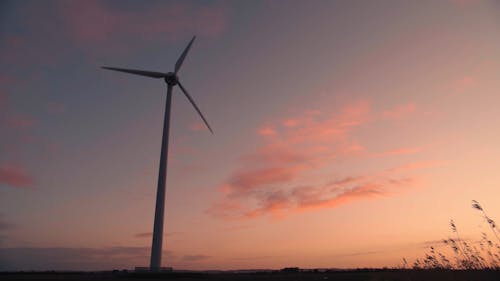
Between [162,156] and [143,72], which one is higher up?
[143,72]

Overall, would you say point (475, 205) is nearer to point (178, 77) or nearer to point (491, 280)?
point (491, 280)

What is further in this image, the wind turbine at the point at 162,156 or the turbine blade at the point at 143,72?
the turbine blade at the point at 143,72

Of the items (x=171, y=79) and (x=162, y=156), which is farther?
(x=171, y=79)

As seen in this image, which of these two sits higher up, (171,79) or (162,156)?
(171,79)

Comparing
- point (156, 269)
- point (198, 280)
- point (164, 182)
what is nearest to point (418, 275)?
point (198, 280)

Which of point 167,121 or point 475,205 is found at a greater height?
point 167,121

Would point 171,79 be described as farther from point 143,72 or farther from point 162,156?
point 162,156

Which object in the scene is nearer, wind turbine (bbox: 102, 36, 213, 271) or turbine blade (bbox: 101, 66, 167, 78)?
wind turbine (bbox: 102, 36, 213, 271)

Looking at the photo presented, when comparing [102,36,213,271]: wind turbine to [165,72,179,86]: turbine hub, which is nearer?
[102,36,213,271]: wind turbine

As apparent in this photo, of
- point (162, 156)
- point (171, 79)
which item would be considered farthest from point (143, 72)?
point (162, 156)

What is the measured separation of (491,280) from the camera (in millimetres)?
15516

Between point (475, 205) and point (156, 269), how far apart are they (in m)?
37.8

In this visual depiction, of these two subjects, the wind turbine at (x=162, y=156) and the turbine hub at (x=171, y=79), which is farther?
the turbine hub at (x=171, y=79)

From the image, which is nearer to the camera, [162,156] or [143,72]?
[162,156]
